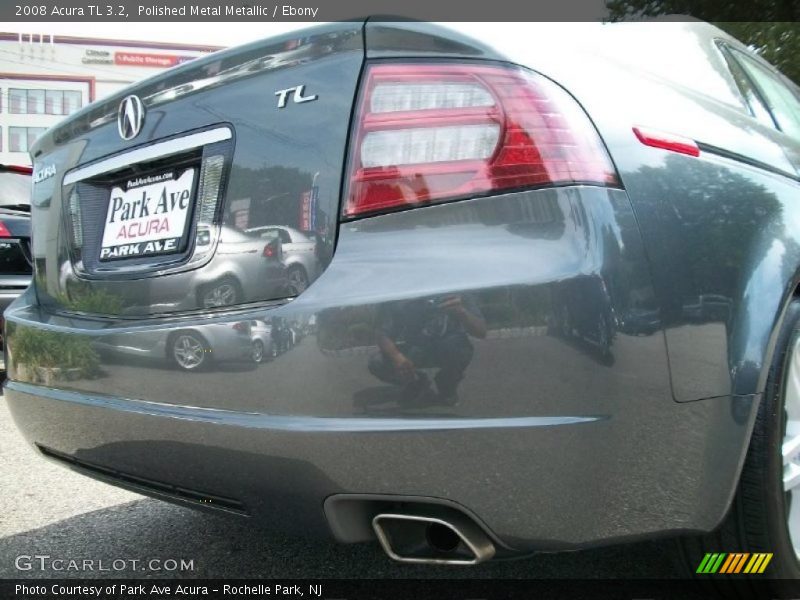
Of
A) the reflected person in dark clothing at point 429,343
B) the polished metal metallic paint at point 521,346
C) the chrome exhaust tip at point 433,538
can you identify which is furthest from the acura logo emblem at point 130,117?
the chrome exhaust tip at point 433,538

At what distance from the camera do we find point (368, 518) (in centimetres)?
152

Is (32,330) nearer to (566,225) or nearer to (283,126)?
(283,126)

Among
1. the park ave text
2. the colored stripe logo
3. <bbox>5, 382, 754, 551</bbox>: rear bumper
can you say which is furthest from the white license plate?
the colored stripe logo

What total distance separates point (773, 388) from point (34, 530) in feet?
7.68

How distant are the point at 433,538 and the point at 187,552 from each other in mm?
1192

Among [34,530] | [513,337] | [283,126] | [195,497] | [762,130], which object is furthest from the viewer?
[34,530]

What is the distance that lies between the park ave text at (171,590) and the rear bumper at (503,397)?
683mm

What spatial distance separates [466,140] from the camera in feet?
4.77

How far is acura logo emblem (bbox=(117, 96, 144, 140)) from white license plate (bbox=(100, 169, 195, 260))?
0.12m

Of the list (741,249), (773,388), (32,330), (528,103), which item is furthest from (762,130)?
(32,330)

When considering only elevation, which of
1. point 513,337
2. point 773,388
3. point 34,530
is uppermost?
point 513,337

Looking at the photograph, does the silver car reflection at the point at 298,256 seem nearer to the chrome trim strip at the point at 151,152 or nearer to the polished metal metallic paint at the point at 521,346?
the polished metal metallic paint at the point at 521,346

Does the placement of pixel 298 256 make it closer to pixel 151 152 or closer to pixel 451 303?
pixel 451 303

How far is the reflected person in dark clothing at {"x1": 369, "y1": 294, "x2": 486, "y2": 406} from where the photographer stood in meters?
1.37
